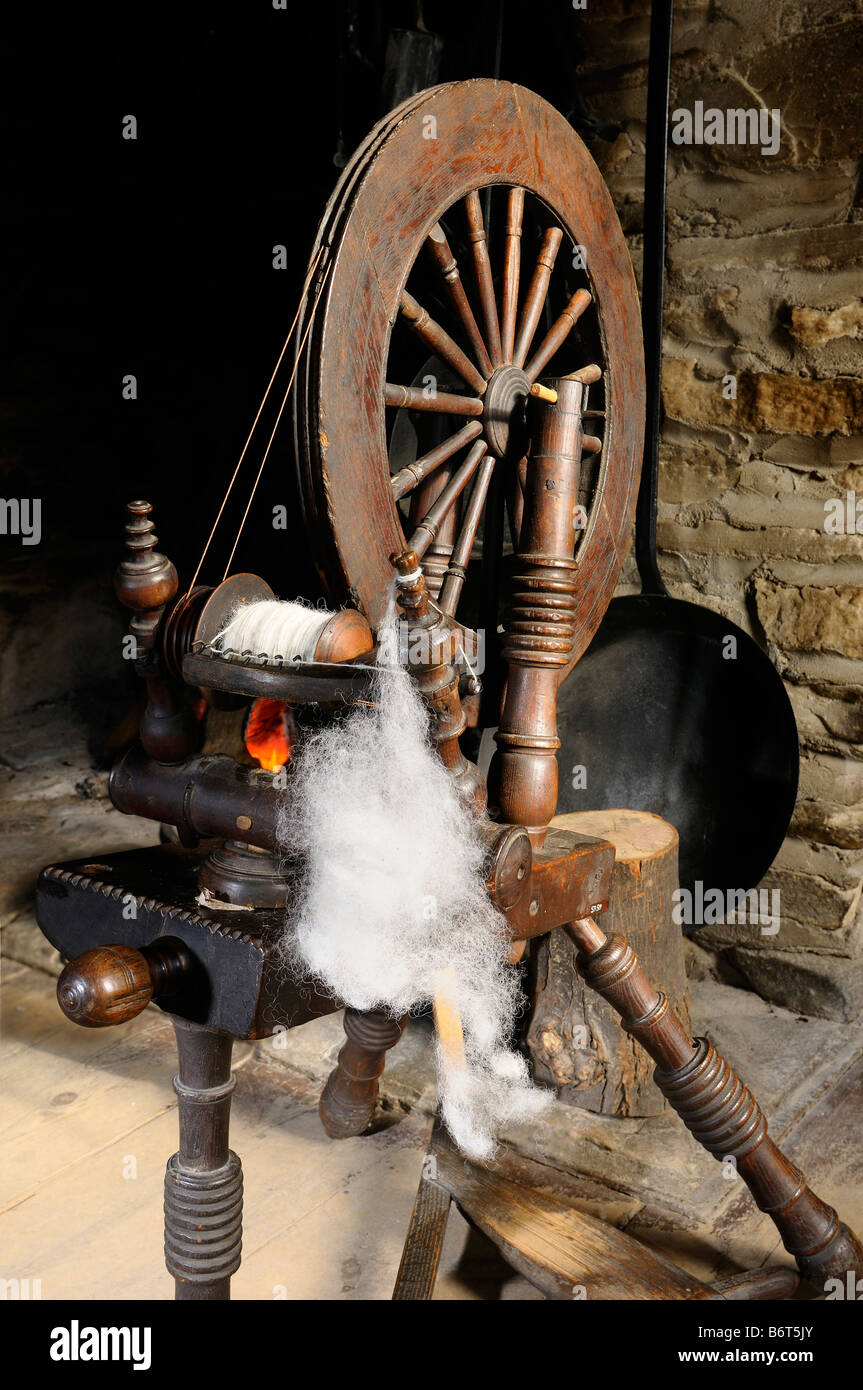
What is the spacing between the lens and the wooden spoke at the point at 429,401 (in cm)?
144

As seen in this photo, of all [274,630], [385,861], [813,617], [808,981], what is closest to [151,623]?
[274,630]

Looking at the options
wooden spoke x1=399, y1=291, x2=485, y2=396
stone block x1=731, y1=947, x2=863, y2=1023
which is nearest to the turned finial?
wooden spoke x1=399, y1=291, x2=485, y2=396

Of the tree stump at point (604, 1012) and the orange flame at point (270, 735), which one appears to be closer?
the orange flame at point (270, 735)

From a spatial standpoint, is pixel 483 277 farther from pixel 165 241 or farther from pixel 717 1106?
pixel 165 241

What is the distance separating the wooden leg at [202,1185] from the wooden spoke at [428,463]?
27.8 inches

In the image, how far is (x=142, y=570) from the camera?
123cm

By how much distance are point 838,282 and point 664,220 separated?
36cm

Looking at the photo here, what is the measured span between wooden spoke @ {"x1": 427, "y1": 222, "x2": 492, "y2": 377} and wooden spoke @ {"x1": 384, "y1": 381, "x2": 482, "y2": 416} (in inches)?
2.4

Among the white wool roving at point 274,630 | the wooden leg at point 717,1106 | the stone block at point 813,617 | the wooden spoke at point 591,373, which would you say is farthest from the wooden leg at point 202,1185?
the stone block at point 813,617

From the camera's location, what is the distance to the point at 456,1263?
1670mm

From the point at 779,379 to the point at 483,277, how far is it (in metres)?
0.96

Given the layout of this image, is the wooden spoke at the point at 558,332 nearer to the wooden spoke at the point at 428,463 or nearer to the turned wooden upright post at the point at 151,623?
the wooden spoke at the point at 428,463

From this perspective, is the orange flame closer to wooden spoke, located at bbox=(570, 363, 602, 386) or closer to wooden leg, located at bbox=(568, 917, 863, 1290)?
wooden leg, located at bbox=(568, 917, 863, 1290)

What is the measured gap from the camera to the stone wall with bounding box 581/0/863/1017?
219 cm
